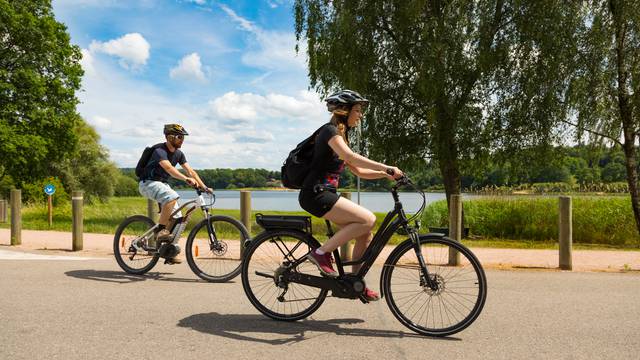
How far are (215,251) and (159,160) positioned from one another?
1.37m

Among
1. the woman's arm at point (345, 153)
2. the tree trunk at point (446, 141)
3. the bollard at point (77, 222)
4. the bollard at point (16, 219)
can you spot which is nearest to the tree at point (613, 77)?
the tree trunk at point (446, 141)

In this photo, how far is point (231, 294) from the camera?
5871 mm

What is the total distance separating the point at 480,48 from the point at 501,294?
11432 millimetres

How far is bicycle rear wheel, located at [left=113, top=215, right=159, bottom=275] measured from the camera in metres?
7.07

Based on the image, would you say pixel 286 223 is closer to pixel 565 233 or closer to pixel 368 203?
pixel 565 233

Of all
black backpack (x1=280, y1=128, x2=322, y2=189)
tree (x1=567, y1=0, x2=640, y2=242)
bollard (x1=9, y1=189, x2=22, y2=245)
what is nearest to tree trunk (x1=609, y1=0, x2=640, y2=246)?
tree (x1=567, y1=0, x2=640, y2=242)

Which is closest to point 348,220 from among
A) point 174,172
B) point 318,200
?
point 318,200

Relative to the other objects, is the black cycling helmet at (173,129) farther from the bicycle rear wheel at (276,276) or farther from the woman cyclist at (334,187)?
the woman cyclist at (334,187)

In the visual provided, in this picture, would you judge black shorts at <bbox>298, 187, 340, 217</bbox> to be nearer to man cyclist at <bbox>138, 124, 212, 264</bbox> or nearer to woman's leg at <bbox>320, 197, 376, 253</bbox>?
woman's leg at <bbox>320, 197, 376, 253</bbox>

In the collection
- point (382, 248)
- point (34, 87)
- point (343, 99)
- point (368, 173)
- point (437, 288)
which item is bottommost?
point (437, 288)

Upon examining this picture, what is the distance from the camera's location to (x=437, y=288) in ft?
14.3

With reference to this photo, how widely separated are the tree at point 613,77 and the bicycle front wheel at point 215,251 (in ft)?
37.5

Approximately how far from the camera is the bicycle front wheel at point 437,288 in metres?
4.27

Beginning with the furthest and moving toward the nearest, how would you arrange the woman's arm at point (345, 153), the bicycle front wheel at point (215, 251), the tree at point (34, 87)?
the tree at point (34, 87) → the bicycle front wheel at point (215, 251) → the woman's arm at point (345, 153)
